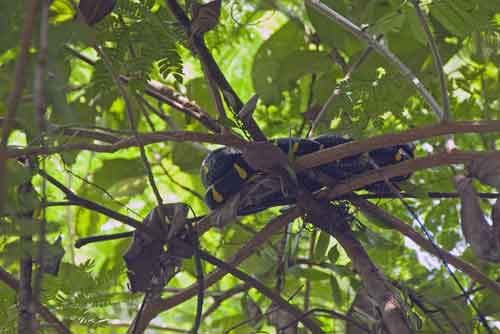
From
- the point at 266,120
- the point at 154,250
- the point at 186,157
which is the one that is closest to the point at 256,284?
the point at 154,250

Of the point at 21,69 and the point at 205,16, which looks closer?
the point at 21,69

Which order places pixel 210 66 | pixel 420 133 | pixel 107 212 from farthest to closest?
pixel 210 66 < pixel 107 212 < pixel 420 133

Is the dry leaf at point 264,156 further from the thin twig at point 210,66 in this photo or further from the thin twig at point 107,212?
the thin twig at point 107,212

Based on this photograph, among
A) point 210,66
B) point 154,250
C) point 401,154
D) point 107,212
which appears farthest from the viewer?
point 401,154

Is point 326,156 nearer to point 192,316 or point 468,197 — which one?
point 468,197

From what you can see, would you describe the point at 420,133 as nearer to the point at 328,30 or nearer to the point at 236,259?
the point at 236,259

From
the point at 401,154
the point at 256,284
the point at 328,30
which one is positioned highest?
the point at 328,30

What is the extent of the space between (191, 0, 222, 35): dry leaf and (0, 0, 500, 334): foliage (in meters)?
0.05

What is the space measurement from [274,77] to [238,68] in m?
0.63

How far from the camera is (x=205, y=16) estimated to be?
2020mm

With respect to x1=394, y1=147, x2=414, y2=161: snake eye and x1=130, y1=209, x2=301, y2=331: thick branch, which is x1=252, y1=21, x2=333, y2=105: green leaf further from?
x1=130, y1=209, x2=301, y2=331: thick branch

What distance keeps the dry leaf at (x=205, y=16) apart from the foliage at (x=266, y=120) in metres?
0.05

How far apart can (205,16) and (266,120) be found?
1508mm

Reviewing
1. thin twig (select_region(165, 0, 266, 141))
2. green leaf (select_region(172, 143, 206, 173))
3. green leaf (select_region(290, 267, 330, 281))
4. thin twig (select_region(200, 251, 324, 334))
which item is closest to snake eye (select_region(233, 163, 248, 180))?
thin twig (select_region(165, 0, 266, 141))
